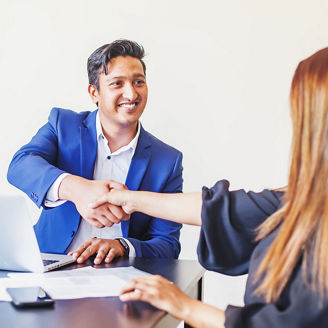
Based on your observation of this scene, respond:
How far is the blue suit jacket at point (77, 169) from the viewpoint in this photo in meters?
2.05

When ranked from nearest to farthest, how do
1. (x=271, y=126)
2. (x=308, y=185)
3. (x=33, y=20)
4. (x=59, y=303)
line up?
(x=308, y=185), (x=59, y=303), (x=271, y=126), (x=33, y=20)

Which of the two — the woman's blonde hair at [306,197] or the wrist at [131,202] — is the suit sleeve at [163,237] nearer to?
the wrist at [131,202]

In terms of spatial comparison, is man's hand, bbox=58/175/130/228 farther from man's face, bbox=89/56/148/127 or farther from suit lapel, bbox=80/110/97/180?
man's face, bbox=89/56/148/127

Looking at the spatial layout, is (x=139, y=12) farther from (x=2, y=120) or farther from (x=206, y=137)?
(x=2, y=120)

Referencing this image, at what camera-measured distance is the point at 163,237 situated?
6.73 ft

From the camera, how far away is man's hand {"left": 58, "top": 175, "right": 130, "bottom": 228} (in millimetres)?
1739

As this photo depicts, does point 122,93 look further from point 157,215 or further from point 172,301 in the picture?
point 172,301

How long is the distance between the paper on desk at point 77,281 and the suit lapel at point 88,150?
800mm

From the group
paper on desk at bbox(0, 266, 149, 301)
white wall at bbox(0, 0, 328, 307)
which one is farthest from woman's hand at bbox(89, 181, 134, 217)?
white wall at bbox(0, 0, 328, 307)

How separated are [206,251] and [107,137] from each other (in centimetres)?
120

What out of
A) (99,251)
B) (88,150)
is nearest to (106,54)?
(88,150)

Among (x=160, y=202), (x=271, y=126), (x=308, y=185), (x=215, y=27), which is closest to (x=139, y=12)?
(x=215, y=27)

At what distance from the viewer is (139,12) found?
313 centimetres

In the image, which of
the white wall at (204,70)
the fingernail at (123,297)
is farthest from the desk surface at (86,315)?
the white wall at (204,70)
